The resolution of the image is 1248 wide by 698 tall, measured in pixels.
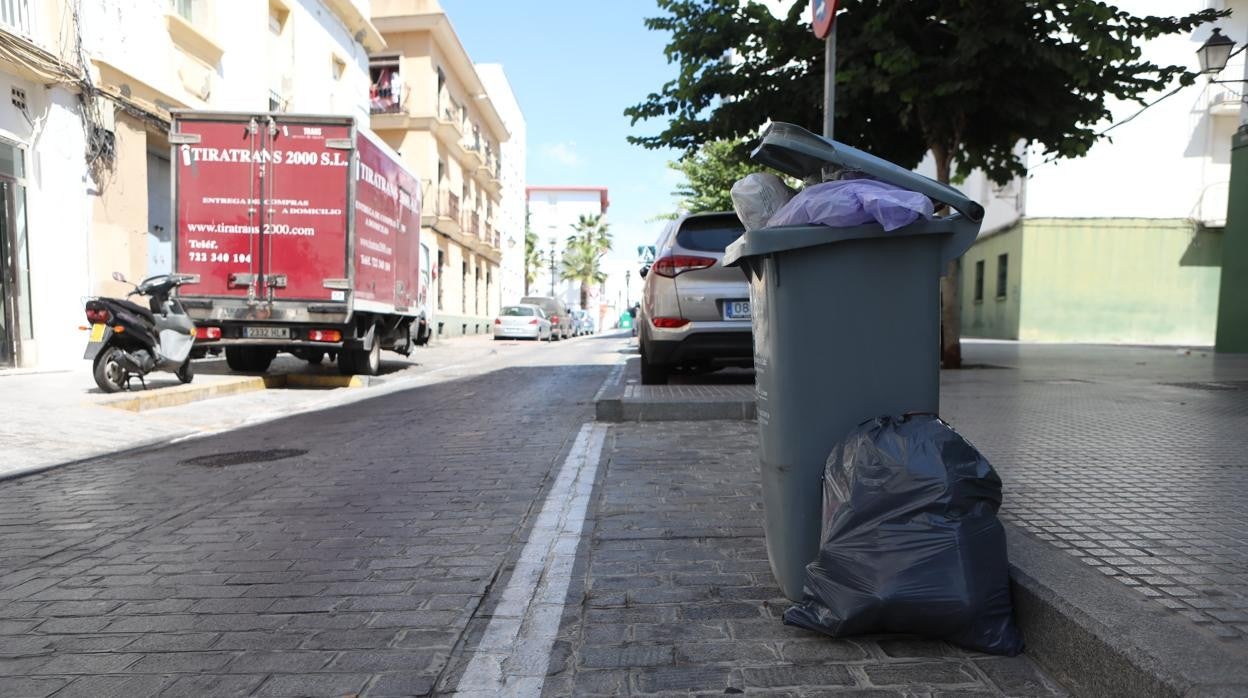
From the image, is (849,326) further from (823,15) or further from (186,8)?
(186,8)

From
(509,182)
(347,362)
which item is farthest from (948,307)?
(509,182)

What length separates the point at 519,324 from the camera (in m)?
29.6

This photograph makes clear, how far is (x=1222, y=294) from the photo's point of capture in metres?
13.5

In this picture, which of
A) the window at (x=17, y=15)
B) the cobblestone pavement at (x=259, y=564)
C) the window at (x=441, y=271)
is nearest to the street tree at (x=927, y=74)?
the cobblestone pavement at (x=259, y=564)

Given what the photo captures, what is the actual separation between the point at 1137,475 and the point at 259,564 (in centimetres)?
418

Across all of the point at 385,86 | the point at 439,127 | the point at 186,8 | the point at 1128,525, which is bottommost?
the point at 1128,525

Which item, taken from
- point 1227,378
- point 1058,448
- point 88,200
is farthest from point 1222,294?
point 88,200

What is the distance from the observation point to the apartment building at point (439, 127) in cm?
2898

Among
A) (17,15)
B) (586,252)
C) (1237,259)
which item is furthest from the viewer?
(586,252)

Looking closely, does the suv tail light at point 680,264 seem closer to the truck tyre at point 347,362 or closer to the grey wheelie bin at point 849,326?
the grey wheelie bin at point 849,326

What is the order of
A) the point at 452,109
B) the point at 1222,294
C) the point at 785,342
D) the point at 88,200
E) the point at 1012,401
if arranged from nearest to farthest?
the point at 785,342 → the point at 1012,401 → the point at 88,200 → the point at 1222,294 → the point at 452,109

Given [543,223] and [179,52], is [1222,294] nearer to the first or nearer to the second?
[179,52]

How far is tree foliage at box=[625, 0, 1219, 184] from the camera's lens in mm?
8086

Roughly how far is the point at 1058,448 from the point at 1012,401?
2.60 meters
